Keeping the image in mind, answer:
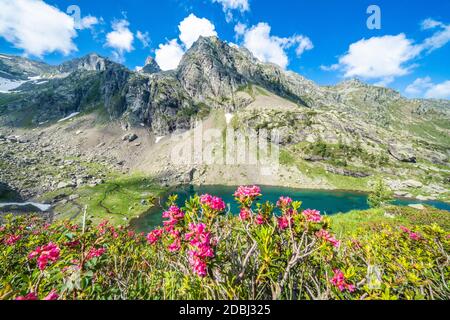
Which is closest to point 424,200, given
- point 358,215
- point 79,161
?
point 358,215

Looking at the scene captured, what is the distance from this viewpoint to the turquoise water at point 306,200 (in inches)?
3292

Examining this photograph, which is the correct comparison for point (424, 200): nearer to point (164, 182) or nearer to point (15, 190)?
point (164, 182)

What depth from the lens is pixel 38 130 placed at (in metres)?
192

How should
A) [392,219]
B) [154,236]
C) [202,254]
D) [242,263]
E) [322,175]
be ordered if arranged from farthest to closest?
[322,175]
[392,219]
[154,236]
[242,263]
[202,254]

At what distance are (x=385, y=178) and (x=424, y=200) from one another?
115ft

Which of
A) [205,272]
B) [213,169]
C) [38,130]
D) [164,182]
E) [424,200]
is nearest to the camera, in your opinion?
[205,272]

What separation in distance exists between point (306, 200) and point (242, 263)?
116 metres

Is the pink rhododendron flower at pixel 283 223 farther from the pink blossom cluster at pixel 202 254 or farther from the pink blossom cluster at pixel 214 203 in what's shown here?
the pink blossom cluster at pixel 202 254

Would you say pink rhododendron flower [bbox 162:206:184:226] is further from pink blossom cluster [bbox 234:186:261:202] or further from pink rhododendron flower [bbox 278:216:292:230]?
pink rhododendron flower [bbox 278:216:292:230]

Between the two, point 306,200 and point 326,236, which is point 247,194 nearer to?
point 326,236

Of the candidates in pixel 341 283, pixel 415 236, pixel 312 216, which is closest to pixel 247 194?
pixel 312 216

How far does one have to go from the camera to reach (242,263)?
4.96 metres

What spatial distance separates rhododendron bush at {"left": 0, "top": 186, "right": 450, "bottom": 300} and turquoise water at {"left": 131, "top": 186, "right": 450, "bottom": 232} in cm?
7067

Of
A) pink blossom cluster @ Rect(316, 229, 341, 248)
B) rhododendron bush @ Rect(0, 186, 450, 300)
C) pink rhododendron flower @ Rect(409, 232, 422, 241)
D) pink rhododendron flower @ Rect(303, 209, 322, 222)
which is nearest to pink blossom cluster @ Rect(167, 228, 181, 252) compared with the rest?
rhododendron bush @ Rect(0, 186, 450, 300)
